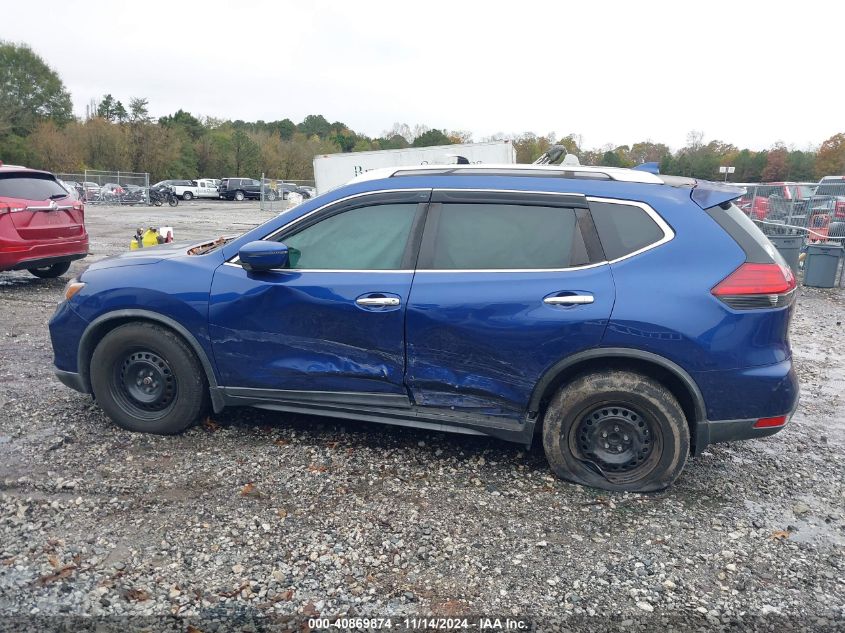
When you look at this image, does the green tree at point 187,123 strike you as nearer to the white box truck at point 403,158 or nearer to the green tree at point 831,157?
the white box truck at point 403,158

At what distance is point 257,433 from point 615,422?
2336mm

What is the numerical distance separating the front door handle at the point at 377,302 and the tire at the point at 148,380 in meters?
1.23

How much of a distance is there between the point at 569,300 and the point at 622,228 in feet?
1.70

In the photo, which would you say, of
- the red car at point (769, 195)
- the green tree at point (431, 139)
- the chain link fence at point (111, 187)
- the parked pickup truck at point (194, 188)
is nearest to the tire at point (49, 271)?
the red car at point (769, 195)

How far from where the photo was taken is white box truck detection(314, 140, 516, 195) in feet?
55.0

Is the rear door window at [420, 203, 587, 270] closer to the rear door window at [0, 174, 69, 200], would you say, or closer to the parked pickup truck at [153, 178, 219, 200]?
the rear door window at [0, 174, 69, 200]

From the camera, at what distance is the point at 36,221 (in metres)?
8.76

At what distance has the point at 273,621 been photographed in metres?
2.65

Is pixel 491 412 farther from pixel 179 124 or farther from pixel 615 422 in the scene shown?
pixel 179 124

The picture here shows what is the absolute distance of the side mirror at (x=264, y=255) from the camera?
392cm

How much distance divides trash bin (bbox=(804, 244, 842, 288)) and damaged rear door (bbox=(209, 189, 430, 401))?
10.9 m

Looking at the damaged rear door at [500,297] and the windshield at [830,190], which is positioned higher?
the windshield at [830,190]

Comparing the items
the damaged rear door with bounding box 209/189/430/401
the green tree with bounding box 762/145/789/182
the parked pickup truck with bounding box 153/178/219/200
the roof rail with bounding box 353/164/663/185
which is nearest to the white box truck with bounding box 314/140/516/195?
the roof rail with bounding box 353/164/663/185

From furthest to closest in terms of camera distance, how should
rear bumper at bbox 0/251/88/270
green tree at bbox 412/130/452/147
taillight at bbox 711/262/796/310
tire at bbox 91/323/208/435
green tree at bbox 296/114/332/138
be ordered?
1. green tree at bbox 296/114/332/138
2. green tree at bbox 412/130/452/147
3. rear bumper at bbox 0/251/88/270
4. tire at bbox 91/323/208/435
5. taillight at bbox 711/262/796/310
